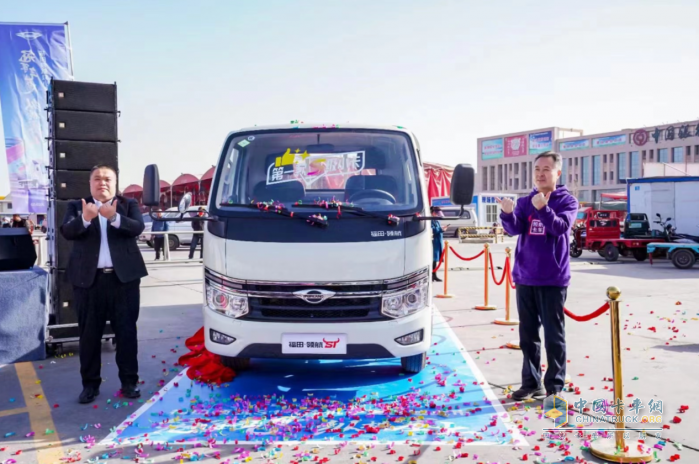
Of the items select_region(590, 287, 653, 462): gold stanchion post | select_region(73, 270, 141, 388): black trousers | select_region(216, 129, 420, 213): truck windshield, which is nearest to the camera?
select_region(590, 287, 653, 462): gold stanchion post

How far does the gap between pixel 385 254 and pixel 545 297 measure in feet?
4.30

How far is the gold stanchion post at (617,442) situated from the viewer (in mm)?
3869

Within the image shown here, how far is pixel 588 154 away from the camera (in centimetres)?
9875

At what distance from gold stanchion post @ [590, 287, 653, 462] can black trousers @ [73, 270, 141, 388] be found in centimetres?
374

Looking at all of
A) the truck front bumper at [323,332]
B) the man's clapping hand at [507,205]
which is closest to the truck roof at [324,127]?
the man's clapping hand at [507,205]

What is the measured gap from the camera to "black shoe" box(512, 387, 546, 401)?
5.16m

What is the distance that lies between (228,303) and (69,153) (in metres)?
3.05

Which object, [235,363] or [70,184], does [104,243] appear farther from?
[70,184]

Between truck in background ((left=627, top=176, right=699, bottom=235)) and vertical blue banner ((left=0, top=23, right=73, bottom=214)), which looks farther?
truck in background ((left=627, top=176, right=699, bottom=235))

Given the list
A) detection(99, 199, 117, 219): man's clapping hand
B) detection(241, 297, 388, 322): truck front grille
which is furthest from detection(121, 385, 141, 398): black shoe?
detection(99, 199, 117, 219): man's clapping hand

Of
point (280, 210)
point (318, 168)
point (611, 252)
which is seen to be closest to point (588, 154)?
point (611, 252)

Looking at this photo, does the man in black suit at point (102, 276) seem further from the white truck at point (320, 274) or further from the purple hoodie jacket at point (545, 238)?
the purple hoodie jacket at point (545, 238)

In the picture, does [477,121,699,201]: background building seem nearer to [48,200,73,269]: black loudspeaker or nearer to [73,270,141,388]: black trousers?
[48,200,73,269]: black loudspeaker

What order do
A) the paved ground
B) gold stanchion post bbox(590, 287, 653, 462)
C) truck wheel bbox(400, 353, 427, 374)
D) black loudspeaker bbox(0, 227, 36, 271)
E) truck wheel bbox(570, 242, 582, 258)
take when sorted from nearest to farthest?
gold stanchion post bbox(590, 287, 653, 462) < the paved ground < truck wheel bbox(400, 353, 427, 374) < black loudspeaker bbox(0, 227, 36, 271) < truck wheel bbox(570, 242, 582, 258)
